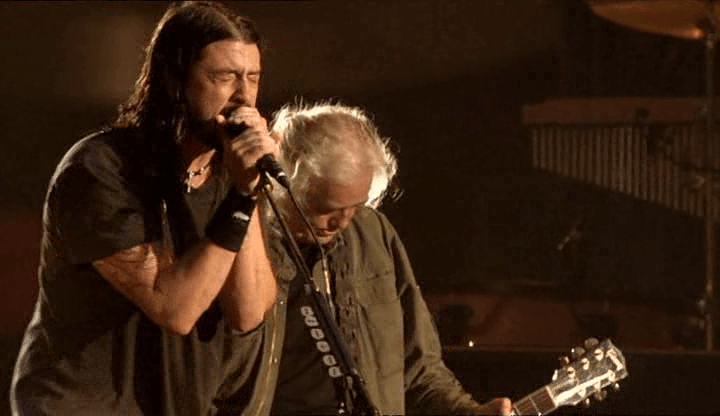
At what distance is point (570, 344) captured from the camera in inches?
234

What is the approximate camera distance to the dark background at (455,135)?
20.3 feet

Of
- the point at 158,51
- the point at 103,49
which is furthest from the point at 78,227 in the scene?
the point at 103,49

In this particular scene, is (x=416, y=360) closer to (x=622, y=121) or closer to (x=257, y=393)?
(x=257, y=393)

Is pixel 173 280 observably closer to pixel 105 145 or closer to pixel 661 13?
pixel 105 145

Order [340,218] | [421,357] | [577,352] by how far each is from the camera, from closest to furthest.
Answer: [340,218]
[421,357]
[577,352]

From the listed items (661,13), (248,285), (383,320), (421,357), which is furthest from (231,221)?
(661,13)

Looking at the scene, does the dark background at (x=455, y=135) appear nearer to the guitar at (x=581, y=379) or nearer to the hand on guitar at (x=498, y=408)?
the guitar at (x=581, y=379)

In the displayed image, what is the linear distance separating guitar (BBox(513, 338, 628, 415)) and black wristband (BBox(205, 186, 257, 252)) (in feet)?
3.37

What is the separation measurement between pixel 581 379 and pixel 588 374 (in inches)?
0.8

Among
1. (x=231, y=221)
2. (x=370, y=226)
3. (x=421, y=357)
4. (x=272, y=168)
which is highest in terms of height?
(x=272, y=168)

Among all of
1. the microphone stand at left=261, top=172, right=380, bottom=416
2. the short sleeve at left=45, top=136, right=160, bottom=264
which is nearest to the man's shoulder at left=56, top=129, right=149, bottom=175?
the short sleeve at left=45, top=136, right=160, bottom=264

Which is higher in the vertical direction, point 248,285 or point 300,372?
point 248,285

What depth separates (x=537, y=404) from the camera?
3672mm

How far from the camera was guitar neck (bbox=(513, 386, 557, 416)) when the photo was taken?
3.66 metres
